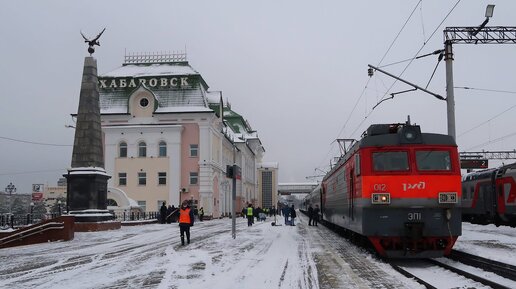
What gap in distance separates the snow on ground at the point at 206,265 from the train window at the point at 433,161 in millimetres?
2586

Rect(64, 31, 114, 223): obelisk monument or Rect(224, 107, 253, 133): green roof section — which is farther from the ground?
Rect(224, 107, 253, 133): green roof section

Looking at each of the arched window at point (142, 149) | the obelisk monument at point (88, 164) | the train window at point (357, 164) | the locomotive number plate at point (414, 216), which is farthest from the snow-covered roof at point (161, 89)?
the locomotive number plate at point (414, 216)

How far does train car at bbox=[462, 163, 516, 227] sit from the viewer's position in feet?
88.7

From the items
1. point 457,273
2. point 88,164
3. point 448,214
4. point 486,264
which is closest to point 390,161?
point 448,214

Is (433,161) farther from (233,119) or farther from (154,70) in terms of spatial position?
(233,119)

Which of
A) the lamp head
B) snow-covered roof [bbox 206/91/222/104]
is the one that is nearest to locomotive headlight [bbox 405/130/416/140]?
the lamp head

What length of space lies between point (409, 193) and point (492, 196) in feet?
61.7

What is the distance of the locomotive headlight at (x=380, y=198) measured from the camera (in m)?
13.3

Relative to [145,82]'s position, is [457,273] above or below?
below

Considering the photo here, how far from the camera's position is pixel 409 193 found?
13352 millimetres

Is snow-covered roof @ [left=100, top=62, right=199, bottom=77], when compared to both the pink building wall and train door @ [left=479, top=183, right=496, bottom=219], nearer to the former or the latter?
the pink building wall

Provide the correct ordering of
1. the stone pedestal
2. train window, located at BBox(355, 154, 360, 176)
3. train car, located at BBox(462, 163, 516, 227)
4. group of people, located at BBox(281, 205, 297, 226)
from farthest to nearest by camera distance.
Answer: group of people, located at BBox(281, 205, 297, 226), train car, located at BBox(462, 163, 516, 227), the stone pedestal, train window, located at BBox(355, 154, 360, 176)

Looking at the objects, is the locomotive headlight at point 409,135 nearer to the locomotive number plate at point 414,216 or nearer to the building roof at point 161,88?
the locomotive number plate at point 414,216

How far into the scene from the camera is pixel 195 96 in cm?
5219
